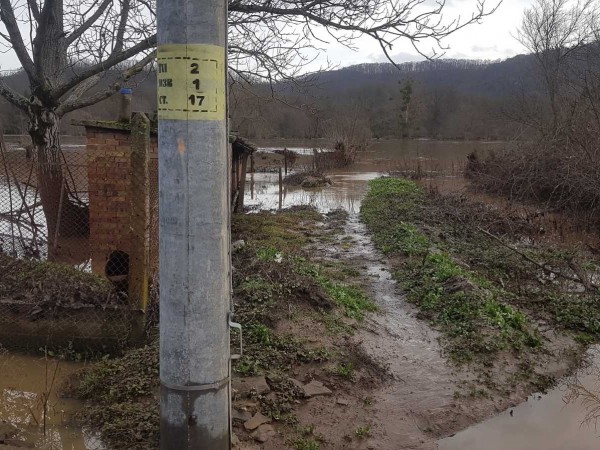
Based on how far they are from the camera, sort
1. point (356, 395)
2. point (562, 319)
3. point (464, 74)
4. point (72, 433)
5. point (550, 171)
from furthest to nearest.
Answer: point (464, 74)
point (550, 171)
point (562, 319)
point (356, 395)
point (72, 433)

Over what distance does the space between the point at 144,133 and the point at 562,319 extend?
553 centimetres

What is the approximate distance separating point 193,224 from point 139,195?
8.14 ft

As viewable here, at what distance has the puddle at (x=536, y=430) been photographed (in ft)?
13.9

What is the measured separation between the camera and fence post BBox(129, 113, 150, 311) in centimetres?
490

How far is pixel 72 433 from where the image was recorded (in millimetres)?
3932

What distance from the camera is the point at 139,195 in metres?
4.95

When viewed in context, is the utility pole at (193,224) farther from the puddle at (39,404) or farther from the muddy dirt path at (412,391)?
the muddy dirt path at (412,391)

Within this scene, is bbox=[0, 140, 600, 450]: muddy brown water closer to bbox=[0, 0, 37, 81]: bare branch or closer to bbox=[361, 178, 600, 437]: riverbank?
bbox=[361, 178, 600, 437]: riverbank

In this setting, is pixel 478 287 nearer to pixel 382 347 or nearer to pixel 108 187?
pixel 382 347

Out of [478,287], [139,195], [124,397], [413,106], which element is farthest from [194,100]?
[413,106]

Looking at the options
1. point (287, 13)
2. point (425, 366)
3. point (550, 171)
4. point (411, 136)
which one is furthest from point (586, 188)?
point (411, 136)

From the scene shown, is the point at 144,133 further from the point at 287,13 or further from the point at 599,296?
the point at 599,296

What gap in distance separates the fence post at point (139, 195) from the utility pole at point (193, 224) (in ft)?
7.47

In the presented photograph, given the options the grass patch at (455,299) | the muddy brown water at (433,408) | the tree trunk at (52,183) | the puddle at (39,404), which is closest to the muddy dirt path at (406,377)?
the muddy brown water at (433,408)
